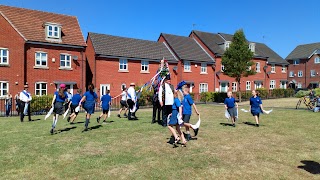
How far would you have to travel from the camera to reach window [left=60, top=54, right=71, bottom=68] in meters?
27.7

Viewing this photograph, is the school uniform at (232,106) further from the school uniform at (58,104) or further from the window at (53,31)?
the window at (53,31)

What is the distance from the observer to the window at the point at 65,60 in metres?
27.7

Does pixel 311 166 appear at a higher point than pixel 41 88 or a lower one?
lower

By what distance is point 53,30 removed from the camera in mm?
27188

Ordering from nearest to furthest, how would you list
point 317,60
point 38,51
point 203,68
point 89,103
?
point 89,103 → point 38,51 → point 203,68 → point 317,60

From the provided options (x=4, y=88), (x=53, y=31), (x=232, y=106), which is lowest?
(x=232, y=106)

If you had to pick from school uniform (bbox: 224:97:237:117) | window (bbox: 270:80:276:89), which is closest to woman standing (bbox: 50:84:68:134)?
school uniform (bbox: 224:97:237:117)

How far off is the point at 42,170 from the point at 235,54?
29.0m

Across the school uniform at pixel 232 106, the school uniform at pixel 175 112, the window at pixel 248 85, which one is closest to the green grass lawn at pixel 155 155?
the school uniform at pixel 175 112

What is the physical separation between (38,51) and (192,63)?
20388 mm

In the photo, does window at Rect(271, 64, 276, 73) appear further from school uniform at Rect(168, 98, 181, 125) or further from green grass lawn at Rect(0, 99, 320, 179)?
school uniform at Rect(168, 98, 181, 125)

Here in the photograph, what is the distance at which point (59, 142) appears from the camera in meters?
8.87

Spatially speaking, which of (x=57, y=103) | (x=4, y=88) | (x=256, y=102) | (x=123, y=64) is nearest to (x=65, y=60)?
(x=4, y=88)

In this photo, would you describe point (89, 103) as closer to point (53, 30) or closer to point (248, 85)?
point (53, 30)
